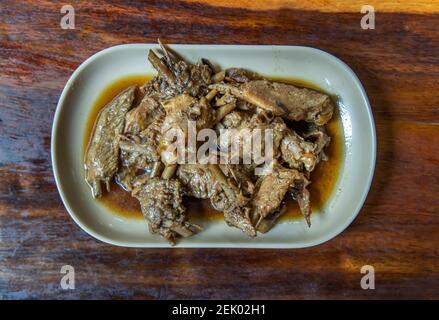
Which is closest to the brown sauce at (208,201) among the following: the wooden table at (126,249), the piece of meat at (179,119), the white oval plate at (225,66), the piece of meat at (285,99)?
the white oval plate at (225,66)

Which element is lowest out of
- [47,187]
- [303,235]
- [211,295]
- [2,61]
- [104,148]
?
[211,295]

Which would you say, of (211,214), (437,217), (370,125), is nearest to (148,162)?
(211,214)

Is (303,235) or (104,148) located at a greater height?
(104,148)

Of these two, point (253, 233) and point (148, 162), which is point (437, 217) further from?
point (148, 162)

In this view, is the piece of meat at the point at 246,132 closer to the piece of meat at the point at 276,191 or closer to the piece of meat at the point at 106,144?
the piece of meat at the point at 276,191

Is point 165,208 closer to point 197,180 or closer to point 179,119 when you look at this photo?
→ point 197,180

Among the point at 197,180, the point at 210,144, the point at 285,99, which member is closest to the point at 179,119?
the point at 210,144
